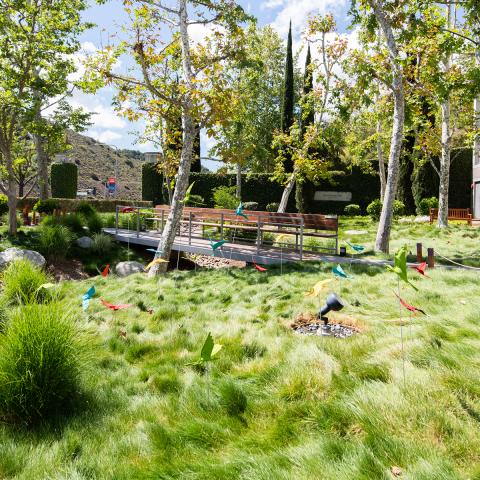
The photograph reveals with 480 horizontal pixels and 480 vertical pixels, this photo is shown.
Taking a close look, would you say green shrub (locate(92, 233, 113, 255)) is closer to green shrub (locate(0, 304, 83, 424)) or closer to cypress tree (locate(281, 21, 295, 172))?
green shrub (locate(0, 304, 83, 424))

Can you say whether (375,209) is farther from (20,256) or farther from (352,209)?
(20,256)

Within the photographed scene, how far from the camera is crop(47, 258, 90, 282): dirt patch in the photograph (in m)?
11.2

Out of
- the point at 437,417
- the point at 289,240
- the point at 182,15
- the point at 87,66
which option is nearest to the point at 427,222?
the point at 289,240

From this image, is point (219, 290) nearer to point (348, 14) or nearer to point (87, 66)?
point (87, 66)

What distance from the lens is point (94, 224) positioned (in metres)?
14.8

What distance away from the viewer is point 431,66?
33.9 ft

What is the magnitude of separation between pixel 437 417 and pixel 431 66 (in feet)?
33.3

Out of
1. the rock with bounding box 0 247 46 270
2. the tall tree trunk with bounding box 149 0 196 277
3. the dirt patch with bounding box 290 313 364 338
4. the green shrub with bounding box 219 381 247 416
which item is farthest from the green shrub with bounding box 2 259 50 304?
the green shrub with bounding box 219 381 247 416

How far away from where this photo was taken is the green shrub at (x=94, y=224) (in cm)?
1466

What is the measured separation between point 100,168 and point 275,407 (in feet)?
208

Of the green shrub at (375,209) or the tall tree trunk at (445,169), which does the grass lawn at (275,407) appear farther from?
the green shrub at (375,209)

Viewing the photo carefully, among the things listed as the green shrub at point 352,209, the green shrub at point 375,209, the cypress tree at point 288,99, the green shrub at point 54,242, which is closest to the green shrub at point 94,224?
the green shrub at point 54,242

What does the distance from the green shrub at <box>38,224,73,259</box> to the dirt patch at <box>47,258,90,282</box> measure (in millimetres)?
266

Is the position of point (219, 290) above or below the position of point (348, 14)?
below
